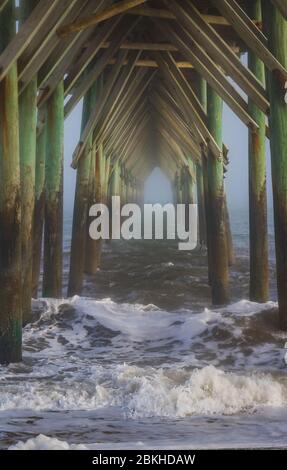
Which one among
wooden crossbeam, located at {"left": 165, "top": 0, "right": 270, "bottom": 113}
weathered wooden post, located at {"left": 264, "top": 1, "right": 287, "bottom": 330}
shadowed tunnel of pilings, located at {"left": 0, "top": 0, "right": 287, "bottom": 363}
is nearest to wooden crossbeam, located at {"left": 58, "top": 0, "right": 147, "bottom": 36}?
shadowed tunnel of pilings, located at {"left": 0, "top": 0, "right": 287, "bottom": 363}

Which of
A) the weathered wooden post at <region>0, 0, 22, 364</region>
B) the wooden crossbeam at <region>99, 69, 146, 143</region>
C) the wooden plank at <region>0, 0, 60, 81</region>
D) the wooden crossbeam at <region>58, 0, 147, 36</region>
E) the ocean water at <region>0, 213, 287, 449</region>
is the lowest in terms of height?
the ocean water at <region>0, 213, 287, 449</region>

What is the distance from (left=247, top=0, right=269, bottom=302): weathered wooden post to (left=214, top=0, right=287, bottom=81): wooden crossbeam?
1.82 meters

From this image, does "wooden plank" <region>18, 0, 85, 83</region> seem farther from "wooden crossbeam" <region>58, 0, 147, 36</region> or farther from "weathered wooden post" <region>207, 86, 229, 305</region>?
"weathered wooden post" <region>207, 86, 229, 305</region>

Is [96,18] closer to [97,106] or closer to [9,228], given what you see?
[9,228]

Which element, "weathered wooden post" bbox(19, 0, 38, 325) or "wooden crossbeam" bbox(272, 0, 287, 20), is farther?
"weathered wooden post" bbox(19, 0, 38, 325)

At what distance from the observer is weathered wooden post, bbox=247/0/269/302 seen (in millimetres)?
9328

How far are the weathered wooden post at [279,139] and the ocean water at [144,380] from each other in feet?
2.06

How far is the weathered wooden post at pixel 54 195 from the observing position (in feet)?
31.7

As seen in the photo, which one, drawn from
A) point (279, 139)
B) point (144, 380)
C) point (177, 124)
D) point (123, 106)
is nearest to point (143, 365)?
point (144, 380)

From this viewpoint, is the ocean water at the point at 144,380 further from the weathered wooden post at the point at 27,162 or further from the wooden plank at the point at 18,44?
the wooden plank at the point at 18,44

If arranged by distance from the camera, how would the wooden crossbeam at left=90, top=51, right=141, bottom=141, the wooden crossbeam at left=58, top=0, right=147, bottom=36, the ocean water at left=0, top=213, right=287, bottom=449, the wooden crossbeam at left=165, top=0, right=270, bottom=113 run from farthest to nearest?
1. the wooden crossbeam at left=90, top=51, right=141, bottom=141
2. the wooden crossbeam at left=165, top=0, right=270, bottom=113
3. the wooden crossbeam at left=58, top=0, right=147, bottom=36
4. the ocean water at left=0, top=213, right=287, bottom=449

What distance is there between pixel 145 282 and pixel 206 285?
111cm

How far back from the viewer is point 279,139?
7.58 m
